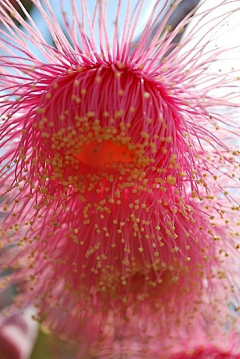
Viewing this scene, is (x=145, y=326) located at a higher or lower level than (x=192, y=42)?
lower

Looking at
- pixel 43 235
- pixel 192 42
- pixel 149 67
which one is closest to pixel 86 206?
pixel 43 235

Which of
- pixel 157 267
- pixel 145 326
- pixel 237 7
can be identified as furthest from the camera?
pixel 145 326

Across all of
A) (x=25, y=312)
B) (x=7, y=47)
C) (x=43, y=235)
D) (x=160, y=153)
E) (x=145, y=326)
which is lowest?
(x=145, y=326)

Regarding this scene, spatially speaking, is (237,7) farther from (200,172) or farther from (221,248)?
(221,248)

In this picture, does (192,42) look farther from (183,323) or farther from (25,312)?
(25,312)

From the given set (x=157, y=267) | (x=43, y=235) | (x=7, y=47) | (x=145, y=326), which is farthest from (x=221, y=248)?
(x=7, y=47)

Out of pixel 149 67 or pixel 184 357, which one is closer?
pixel 149 67

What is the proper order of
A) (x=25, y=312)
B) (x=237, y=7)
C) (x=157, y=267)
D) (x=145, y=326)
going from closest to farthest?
(x=237, y=7) → (x=157, y=267) → (x=145, y=326) → (x=25, y=312)
